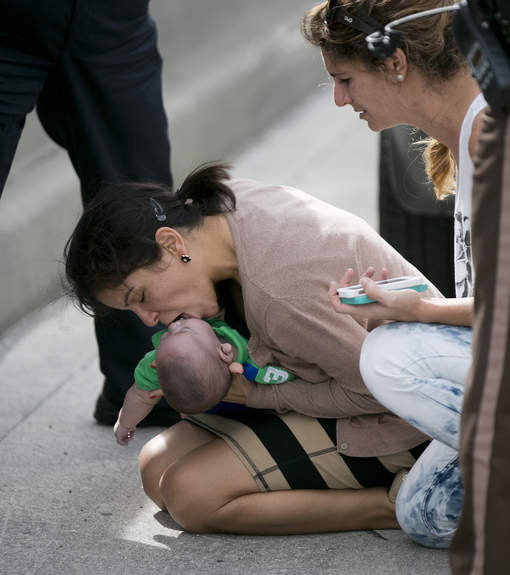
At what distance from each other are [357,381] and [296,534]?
404 mm

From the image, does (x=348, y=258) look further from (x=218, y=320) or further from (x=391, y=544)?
(x=391, y=544)

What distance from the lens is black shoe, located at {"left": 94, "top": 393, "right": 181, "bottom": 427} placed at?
2.94 metres

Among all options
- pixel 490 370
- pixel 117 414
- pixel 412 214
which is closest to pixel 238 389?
pixel 117 414

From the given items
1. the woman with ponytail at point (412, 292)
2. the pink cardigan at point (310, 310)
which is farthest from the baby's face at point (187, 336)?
the woman with ponytail at point (412, 292)

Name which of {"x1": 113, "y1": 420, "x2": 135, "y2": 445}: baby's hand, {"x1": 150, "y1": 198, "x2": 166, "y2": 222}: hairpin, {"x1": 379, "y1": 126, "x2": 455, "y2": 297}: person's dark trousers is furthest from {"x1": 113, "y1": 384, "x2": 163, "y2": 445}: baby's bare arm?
{"x1": 379, "y1": 126, "x2": 455, "y2": 297}: person's dark trousers

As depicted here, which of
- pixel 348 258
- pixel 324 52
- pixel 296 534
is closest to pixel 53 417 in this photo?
pixel 296 534

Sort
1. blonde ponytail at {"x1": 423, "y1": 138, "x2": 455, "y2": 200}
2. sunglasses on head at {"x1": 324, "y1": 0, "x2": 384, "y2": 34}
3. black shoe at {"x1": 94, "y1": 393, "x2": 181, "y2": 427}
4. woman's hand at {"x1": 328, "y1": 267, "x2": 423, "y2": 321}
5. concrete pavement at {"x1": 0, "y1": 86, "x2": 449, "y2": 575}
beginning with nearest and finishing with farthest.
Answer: woman's hand at {"x1": 328, "y1": 267, "x2": 423, "y2": 321} → sunglasses on head at {"x1": 324, "y1": 0, "x2": 384, "y2": 34} → concrete pavement at {"x1": 0, "y1": 86, "x2": 449, "y2": 575} → blonde ponytail at {"x1": 423, "y1": 138, "x2": 455, "y2": 200} → black shoe at {"x1": 94, "y1": 393, "x2": 181, "y2": 427}

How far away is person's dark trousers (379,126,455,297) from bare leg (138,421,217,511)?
114cm

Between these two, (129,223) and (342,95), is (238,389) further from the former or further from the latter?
(342,95)

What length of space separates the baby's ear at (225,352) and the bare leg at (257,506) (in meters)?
0.25

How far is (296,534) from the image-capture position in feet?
7.64

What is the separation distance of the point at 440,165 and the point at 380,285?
528 mm

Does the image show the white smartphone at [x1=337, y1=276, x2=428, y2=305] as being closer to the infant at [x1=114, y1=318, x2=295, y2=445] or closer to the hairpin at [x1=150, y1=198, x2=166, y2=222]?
the infant at [x1=114, y1=318, x2=295, y2=445]

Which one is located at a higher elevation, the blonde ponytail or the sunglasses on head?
the sunglasses on head
